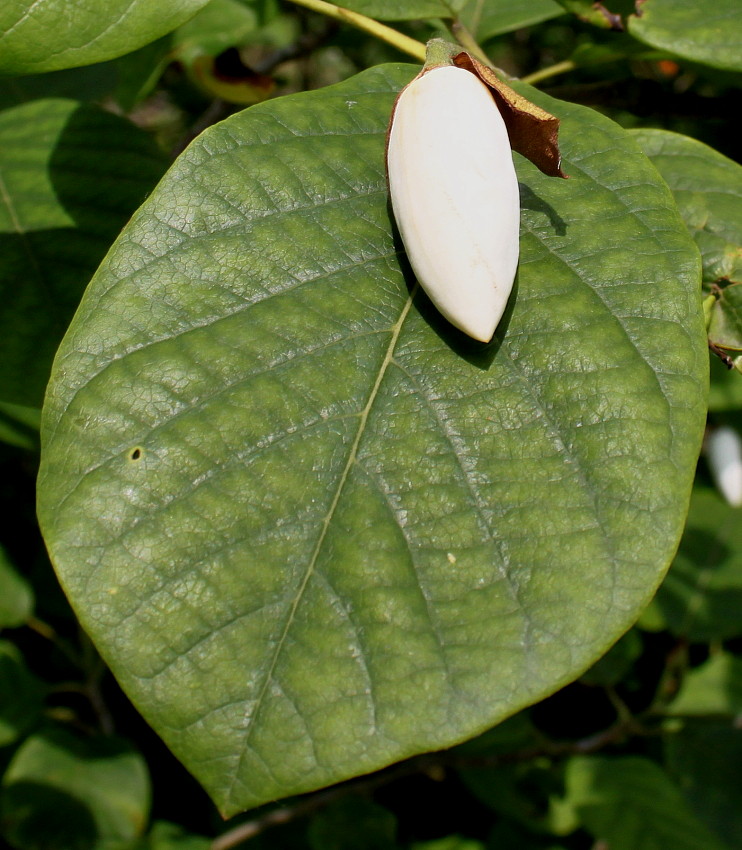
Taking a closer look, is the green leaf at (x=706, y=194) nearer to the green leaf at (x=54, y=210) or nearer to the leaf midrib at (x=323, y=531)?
the leaf midrib at (x=323, y=531)

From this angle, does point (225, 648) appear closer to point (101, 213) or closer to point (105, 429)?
point (105, 429)

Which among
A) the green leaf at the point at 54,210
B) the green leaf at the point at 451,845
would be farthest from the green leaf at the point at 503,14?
the green leaf at the point at 451,845

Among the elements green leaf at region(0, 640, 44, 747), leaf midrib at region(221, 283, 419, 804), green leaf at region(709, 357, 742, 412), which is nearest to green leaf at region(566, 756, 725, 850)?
green leaf at region(709, 357, 742, 412)

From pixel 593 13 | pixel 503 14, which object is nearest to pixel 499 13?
pixel 503 14

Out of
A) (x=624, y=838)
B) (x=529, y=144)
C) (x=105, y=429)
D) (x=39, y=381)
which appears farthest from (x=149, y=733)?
(x=529, y=144)

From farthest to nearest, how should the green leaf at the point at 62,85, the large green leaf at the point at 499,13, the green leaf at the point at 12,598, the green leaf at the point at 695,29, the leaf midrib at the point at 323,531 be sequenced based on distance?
the green leaf at the point at 12,598
the green leaf at the point at 62,85
the large green leaf at the point at 499,13
the green leaf at the point at 695,29
the leaf midrib at the point at 323,531

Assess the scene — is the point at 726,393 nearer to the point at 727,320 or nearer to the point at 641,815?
the point at 641,815
